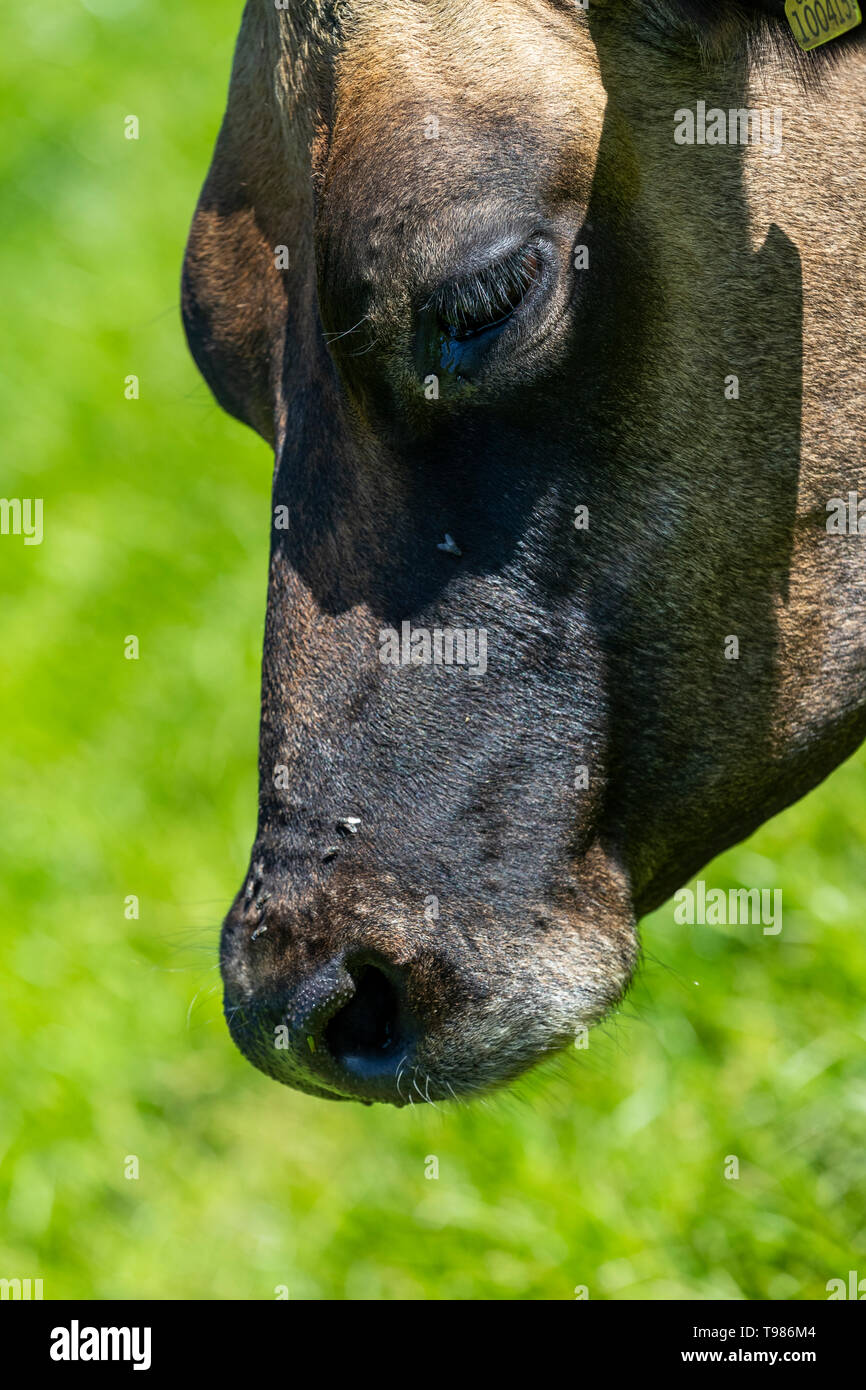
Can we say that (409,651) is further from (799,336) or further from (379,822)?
(799,336)

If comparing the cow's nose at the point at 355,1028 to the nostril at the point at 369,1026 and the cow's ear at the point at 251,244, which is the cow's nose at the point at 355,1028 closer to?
the nostril at the point at 369,1026

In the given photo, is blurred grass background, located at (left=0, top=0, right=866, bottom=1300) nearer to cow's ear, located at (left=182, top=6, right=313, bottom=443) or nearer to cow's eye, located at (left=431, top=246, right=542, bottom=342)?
cow's ear, located at (left=182, top=6, right=313, bottom=443)

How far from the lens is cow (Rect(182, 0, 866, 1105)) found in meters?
2.83

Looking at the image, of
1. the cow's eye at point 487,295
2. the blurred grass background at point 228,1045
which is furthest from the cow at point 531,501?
the blurred grass background at point 228,1045

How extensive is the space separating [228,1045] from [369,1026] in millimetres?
2793

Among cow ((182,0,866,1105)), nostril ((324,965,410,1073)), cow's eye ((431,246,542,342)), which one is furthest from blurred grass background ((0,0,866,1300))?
cow's eye ((431,246,542,342))

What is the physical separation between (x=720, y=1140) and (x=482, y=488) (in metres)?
2.37

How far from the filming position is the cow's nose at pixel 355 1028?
299cm

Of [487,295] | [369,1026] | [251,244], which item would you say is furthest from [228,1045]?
[487,295]

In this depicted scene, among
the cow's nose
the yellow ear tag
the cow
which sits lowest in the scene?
the cow's nose

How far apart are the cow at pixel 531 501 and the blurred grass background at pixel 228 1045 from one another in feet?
1.78

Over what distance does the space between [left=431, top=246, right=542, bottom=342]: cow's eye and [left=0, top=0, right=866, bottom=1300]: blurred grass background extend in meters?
1.47

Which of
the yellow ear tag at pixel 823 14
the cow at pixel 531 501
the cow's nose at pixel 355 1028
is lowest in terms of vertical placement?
the cow's nose at pixel 355 1028
